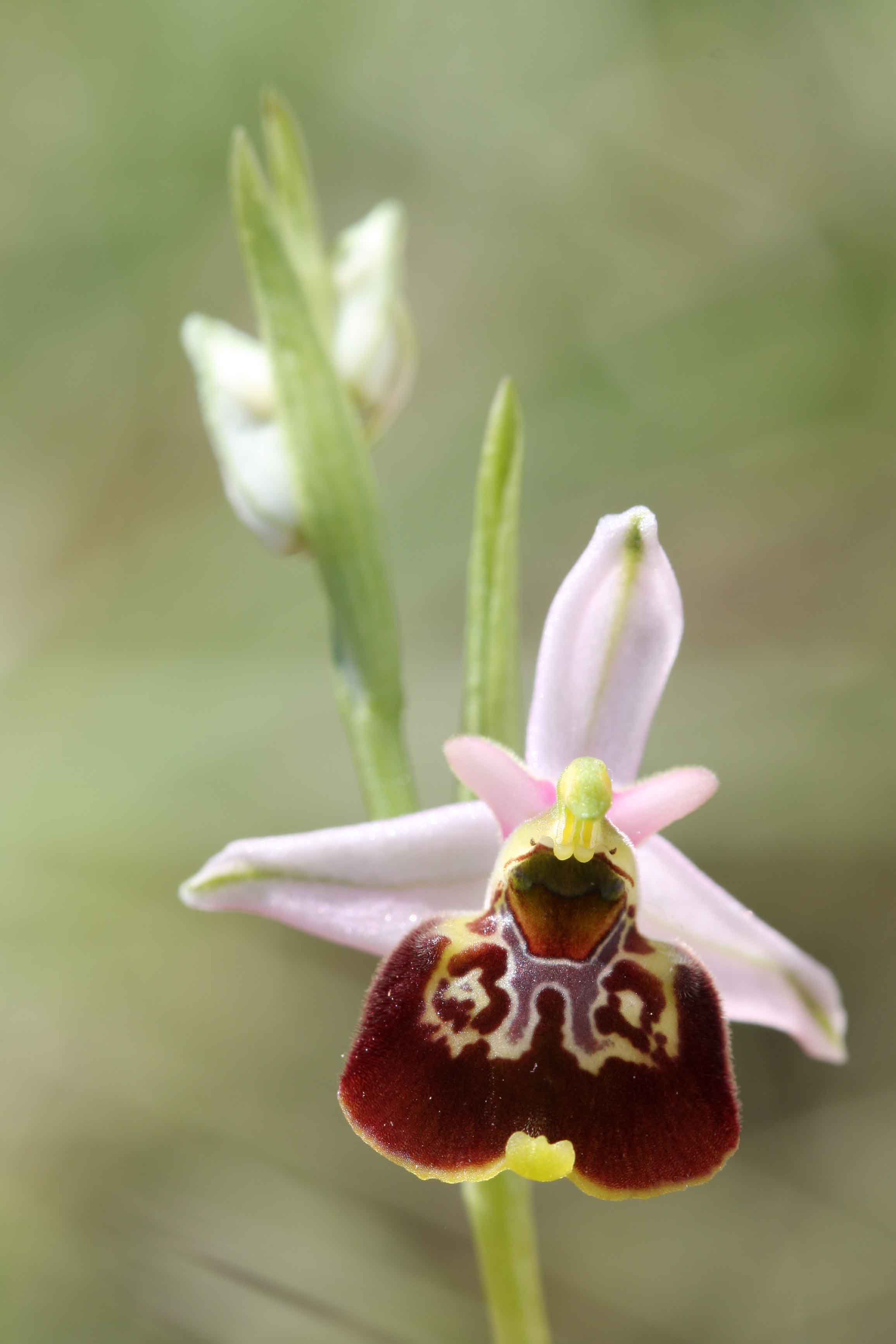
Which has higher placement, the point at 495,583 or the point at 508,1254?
the point at 495,583

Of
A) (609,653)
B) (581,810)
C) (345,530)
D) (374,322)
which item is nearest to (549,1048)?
(581,810)

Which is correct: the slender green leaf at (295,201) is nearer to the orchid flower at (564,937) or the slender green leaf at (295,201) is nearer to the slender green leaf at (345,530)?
the slender green leaf at (345,530)

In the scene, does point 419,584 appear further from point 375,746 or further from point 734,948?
point 734,948

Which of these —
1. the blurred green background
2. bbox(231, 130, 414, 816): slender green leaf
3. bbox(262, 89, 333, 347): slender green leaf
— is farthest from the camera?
the blurred green background

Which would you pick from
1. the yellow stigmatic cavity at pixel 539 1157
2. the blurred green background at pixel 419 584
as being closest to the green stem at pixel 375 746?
the yellow stigmatic cavity at pixel 539 1157

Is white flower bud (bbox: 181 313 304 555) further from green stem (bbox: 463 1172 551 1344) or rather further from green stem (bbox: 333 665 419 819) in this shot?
green stem (bbox: 463 1172 551 1344)

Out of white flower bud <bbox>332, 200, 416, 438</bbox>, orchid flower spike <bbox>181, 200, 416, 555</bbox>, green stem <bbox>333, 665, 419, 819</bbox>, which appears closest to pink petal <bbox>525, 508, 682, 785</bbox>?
green stem <bbox>333, 665, 419, 819</bbox>
